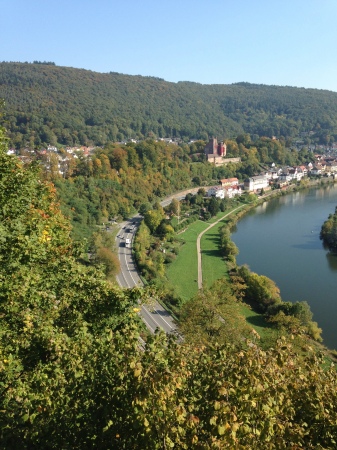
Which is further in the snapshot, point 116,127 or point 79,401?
point 116,127

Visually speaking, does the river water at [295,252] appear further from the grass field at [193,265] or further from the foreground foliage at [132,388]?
the foreground foliage at [132,388]

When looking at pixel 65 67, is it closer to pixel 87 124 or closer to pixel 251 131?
pixel 87 124

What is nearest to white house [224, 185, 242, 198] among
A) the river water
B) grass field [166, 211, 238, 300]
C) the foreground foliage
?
the river water

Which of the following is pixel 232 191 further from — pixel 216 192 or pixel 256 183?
pixel 256 183

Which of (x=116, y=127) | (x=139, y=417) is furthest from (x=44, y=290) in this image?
(x=116, y=127)

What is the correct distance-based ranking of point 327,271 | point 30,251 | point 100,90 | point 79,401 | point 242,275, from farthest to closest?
point 100,90
point 327,271
point 242,275
point 30,251
point 79,401

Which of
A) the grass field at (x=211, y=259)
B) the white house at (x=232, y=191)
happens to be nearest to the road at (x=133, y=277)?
the grass field at (x=211, y=259)

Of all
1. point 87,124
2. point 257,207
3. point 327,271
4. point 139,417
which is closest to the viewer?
point 139,417
